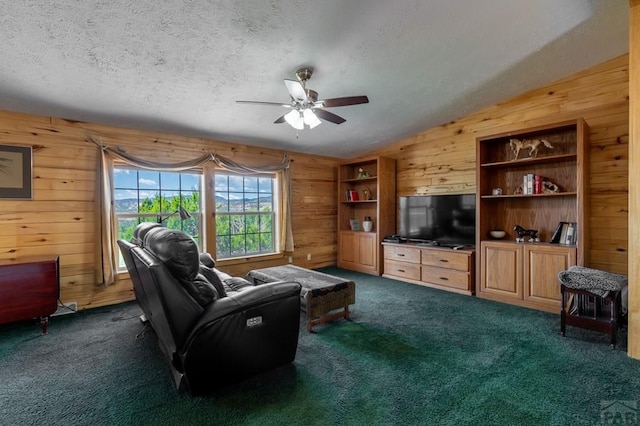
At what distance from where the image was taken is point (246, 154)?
500 centimetres

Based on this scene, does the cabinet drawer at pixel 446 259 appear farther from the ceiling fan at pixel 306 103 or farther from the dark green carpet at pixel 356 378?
the ceiling fan at pixel 306 103

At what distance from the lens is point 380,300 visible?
391 cm

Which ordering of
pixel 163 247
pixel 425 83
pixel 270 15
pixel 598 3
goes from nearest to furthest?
pixel 163 247
pixel 270 15
pixel 598 3
pixel 425 83

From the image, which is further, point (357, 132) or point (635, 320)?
point (357, 132)

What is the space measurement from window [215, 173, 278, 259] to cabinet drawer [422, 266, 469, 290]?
2557 millimetres

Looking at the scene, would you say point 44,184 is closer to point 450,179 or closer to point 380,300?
point 380,300

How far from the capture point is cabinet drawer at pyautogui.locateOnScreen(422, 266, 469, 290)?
13.8 ft

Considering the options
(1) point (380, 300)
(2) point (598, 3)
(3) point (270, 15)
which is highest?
(2) point (598, 3)

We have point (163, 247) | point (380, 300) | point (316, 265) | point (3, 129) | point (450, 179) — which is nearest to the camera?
point (163, 247)

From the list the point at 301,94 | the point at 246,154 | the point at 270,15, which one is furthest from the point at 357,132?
the point at 270,15

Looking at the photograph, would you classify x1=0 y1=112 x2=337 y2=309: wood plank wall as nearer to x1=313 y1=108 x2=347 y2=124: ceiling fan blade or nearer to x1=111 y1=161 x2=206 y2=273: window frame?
x1=111 y1=161 x2=206 y2=273: window frame

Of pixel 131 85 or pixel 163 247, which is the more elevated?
pixel 131 85

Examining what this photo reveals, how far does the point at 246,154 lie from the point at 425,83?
9.47 ft

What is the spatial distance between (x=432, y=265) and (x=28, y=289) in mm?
4699
